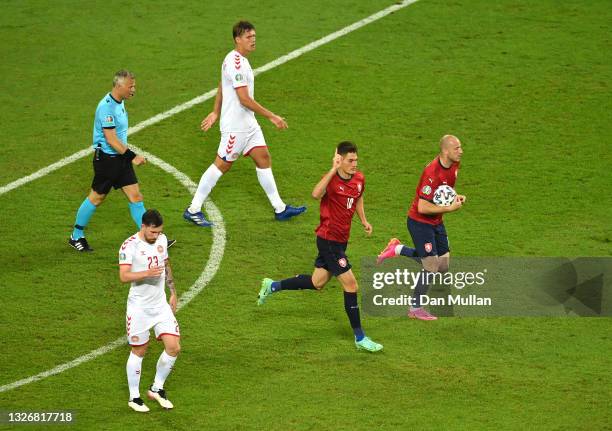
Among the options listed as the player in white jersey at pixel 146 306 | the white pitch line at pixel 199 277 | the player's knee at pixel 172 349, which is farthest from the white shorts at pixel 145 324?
the white pitch line at pixel 199 277

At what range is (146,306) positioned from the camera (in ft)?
37.7

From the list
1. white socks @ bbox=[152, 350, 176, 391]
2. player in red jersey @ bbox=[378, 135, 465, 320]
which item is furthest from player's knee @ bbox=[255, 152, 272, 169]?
white socks @ bbox=[152, 350, 176, 391]

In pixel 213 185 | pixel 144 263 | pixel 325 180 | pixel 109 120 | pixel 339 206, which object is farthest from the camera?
pixel 213 185

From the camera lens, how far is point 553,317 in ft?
44.8

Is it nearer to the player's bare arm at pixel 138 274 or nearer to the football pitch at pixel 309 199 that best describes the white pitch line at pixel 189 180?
the football pitch at pixel 309 199

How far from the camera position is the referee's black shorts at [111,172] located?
14789mm

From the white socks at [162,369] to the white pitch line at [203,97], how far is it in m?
6.30

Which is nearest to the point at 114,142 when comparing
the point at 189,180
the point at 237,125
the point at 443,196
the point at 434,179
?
the point at 237,125

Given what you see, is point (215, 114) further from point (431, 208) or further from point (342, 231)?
point (431, 208)

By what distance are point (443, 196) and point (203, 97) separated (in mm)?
7638

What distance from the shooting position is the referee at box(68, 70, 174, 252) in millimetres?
14477

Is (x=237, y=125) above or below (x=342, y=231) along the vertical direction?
above

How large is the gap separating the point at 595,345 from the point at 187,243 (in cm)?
565

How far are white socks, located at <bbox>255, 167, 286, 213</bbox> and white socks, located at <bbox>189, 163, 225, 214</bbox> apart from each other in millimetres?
588
